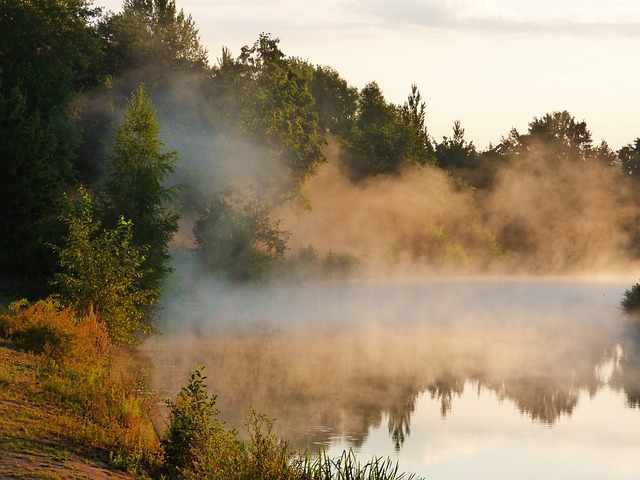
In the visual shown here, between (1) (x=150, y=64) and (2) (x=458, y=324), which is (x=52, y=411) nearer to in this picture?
(2) (x=458, y=324)

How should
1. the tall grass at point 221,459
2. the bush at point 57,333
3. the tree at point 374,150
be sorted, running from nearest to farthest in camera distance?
the tall grass at point 221,459, the bush at point 57,333, the tree at point 374,150

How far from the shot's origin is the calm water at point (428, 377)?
73.7 ft

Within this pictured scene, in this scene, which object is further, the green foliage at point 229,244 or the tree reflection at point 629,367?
the green foliage at point 229,244

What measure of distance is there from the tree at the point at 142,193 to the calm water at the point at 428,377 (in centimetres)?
326

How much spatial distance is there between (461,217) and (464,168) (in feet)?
55.5

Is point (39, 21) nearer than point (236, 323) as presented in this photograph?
No

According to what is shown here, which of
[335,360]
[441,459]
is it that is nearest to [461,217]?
[335,360]

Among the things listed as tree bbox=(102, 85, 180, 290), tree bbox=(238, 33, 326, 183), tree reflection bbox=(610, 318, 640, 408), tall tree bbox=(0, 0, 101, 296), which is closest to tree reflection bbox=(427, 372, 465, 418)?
tree reflection bbox=(610, 318, 640, 408)

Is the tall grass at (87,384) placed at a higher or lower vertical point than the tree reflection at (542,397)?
higher

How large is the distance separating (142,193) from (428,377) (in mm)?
12258

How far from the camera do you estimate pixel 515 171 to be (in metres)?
108

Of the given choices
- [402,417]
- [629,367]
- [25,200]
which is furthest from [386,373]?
[25,200]

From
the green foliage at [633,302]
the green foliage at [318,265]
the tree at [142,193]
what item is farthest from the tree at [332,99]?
the tree at [142,193]

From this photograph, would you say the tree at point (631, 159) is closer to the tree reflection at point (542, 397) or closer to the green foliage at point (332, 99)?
the green foliage at point (332, 99)
